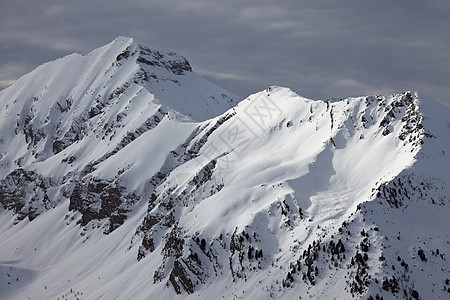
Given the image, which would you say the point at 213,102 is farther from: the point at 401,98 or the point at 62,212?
the point at 401,98

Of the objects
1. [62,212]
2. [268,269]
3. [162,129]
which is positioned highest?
[268,269]

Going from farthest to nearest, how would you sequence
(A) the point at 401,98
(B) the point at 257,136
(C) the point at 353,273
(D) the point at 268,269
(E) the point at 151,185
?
(E) the point at 151,185 → (B) the point at 257,136 → (A) the point at 401,98 → (D) the point at 268,269 → (C) the point at 353,273

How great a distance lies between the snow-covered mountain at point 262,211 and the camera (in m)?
53.2

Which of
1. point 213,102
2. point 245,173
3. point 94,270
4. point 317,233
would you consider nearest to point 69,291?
point 94,270

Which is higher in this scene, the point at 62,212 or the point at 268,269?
the point at 268,269

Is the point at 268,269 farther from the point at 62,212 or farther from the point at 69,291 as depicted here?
the point at 62,212

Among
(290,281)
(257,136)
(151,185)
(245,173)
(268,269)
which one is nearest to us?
(290,281)

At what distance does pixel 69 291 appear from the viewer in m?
96.2

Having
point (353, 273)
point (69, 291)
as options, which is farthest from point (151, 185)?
point (353, 273)

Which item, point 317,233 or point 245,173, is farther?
point 245,173

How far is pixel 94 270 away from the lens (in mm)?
103688

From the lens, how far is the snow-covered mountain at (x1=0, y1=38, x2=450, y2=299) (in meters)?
53.2

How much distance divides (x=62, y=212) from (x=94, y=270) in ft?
160

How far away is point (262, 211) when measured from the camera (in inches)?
2623
